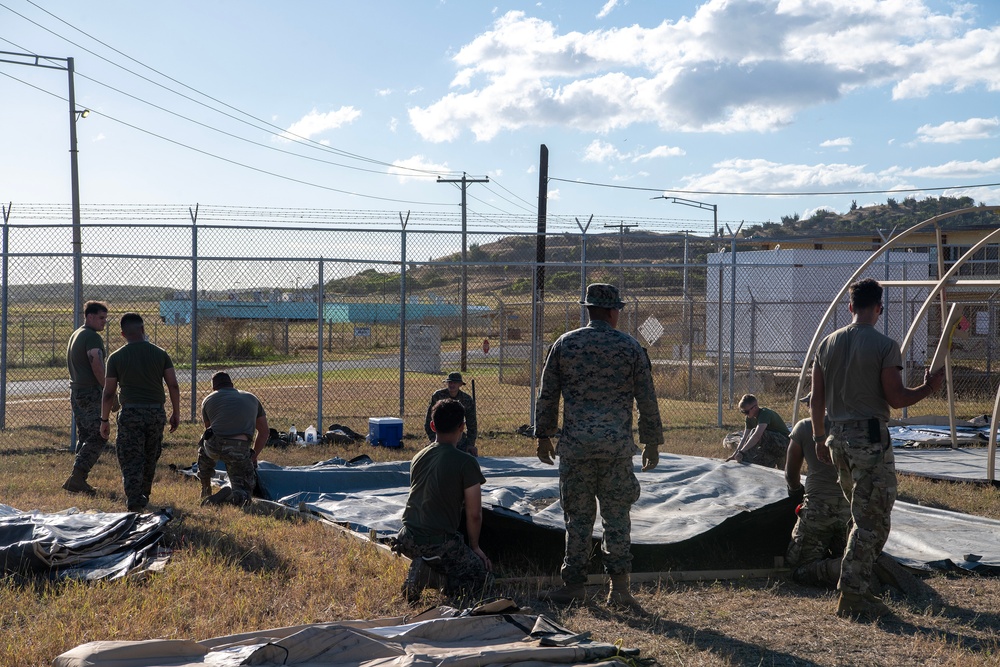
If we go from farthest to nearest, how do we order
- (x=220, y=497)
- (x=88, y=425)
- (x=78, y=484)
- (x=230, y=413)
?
1. (x=88, y=425)
2. (x=78, y=484)
3. (x=230, y=413)
4. (x=220, y=497)

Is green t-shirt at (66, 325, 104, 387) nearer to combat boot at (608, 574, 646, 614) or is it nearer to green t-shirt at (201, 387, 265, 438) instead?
green t-shirt at (201, 387, 265, 438)

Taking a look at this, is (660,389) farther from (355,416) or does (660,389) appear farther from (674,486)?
(674,486)

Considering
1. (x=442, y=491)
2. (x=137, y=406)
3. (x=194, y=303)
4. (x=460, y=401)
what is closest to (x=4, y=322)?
(x=194, y=303)

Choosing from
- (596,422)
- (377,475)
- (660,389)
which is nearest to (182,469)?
(377,475)

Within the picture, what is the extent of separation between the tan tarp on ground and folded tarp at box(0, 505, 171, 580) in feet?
6.01

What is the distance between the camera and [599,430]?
5254 mm

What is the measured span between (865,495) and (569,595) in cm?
177

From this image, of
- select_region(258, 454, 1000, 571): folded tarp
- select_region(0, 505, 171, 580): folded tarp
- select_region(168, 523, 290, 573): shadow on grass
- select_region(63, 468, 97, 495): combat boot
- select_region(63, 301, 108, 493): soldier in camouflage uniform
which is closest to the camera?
select_region(0, 505, 171, 580): folded tarp

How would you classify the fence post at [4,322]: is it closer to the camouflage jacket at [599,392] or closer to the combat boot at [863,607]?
the camouflage jacket at [599,392]

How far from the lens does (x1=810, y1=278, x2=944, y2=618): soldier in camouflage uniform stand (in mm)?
5090

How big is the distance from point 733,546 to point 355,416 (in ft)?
26.0

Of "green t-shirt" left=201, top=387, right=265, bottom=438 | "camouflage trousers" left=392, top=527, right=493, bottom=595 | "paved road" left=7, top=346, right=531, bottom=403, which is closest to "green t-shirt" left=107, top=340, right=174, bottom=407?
"green t-shirt" left=201, top=387, right=265, bottom=438

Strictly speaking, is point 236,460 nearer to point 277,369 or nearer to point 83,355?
point 83,355

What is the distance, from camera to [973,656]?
4.53m
